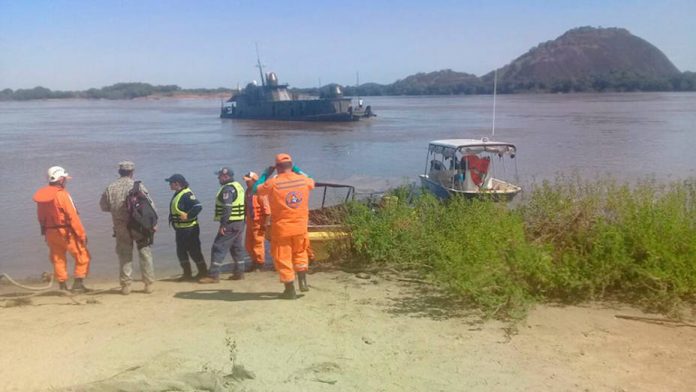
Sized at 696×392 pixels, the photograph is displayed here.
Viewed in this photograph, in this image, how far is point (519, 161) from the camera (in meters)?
24.5

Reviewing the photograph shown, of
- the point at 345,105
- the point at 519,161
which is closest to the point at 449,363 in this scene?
the point at 519,161

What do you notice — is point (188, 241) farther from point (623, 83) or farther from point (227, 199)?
point (623, 83)

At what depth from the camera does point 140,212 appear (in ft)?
21.2

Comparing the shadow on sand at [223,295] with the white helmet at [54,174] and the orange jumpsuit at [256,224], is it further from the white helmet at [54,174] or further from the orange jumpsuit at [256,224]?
the white helmet at [54,174]

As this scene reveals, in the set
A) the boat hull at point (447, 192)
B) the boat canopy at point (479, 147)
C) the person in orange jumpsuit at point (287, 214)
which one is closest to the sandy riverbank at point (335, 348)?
the person in orange jumpsuit at point (287, 214)

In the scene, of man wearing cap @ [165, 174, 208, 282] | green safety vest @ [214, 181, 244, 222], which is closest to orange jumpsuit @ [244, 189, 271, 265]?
green safety vest @ [214, 181, 244, 222]

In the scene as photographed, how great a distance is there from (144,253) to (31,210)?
396 inches

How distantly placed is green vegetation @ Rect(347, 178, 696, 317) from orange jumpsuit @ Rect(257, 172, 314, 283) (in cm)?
144

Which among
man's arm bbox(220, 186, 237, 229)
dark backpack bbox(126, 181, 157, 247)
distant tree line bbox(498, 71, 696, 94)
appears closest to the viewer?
dark backpack bbox(126, 181, 157, 247)

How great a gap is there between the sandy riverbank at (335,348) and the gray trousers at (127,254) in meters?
0.58

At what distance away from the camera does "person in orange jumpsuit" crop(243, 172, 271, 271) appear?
7930 mm

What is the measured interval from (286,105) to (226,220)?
166ft

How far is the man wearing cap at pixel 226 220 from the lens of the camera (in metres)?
7.26

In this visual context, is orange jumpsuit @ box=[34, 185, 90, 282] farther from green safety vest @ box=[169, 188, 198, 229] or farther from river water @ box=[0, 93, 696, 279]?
river water @ box=[0, 93, 696, 279]
